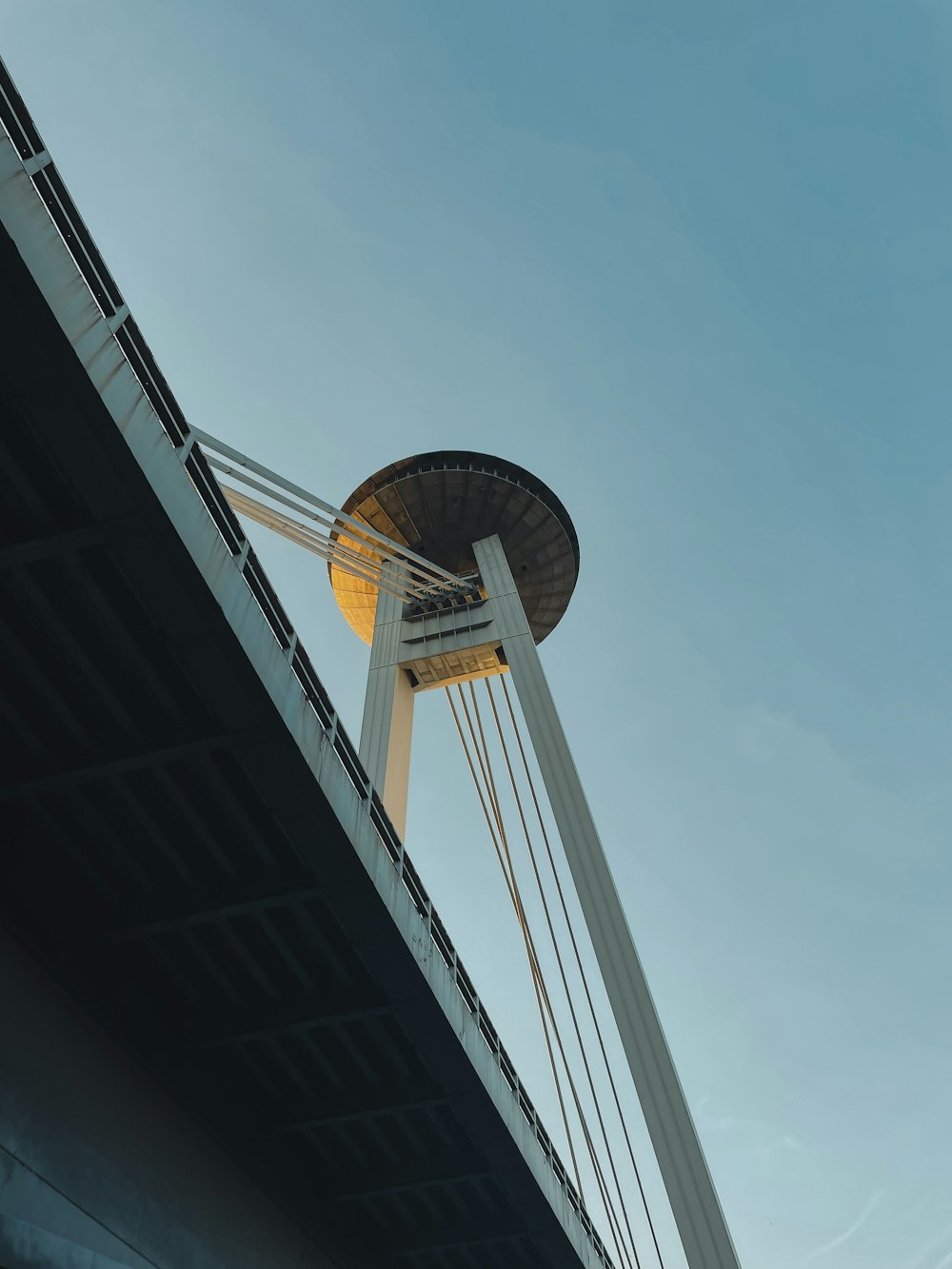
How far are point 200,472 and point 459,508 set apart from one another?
20617 mm

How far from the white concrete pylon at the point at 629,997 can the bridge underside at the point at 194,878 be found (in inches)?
77.8

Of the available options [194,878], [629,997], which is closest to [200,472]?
[194,878]

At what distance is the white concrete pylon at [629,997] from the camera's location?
48.7 ft

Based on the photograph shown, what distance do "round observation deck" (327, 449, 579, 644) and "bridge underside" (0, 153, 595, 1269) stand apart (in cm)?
1780

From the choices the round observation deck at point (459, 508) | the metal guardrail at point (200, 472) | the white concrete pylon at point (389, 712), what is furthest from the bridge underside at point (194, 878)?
the round observation deck at point (459, 508)

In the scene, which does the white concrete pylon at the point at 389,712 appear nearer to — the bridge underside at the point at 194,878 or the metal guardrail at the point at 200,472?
the bridge underside at the point at 194,878

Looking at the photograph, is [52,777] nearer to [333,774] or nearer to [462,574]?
[333,774]

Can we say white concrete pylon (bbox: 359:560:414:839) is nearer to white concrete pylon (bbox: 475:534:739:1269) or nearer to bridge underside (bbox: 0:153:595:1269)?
white concrete pylon (bbox: 475:534:739:1269)

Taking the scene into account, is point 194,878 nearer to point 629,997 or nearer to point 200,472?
point 200,472

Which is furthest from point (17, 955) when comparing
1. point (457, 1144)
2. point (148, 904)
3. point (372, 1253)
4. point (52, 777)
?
point (372, 1253)

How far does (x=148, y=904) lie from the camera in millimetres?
11766

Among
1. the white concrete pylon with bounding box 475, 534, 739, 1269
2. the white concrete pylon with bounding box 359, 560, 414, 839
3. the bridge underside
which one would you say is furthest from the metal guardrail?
the white concrete pylon with bounding box 359, 560, 414, 839

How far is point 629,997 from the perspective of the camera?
1689 cm

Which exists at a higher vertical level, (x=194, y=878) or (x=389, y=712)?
(x=389, y=712)
